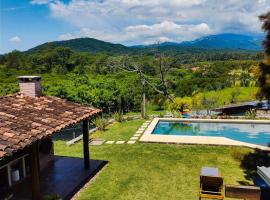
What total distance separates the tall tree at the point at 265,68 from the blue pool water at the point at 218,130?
1103cm

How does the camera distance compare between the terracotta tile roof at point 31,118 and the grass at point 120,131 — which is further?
the grass at point 120,131

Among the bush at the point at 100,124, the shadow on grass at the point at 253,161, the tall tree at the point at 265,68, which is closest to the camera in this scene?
the tall tree at the point at 265,68

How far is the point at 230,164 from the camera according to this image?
14.5 m

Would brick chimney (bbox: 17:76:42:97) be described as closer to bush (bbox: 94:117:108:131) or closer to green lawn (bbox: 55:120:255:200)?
green lawn (bbox: 55:120:255:200)

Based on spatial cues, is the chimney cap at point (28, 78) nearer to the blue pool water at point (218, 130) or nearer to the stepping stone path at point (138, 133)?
the stepping stone path at point (138, 133)

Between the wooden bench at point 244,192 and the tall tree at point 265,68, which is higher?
the tall tree at point 265,68

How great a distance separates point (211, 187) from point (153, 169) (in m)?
3.71

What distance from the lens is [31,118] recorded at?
36.0 feet

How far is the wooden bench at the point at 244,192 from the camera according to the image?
8.95 metres

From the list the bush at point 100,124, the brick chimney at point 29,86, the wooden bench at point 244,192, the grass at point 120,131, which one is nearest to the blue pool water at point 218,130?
the grass at point 120,131

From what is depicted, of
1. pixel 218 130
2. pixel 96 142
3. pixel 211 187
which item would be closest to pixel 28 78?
pixel 96 142

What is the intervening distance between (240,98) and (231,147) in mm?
19288

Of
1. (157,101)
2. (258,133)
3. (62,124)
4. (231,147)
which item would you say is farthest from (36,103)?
(157,101)

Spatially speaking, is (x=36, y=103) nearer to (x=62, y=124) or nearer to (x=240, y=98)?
(x=62, y=124)
